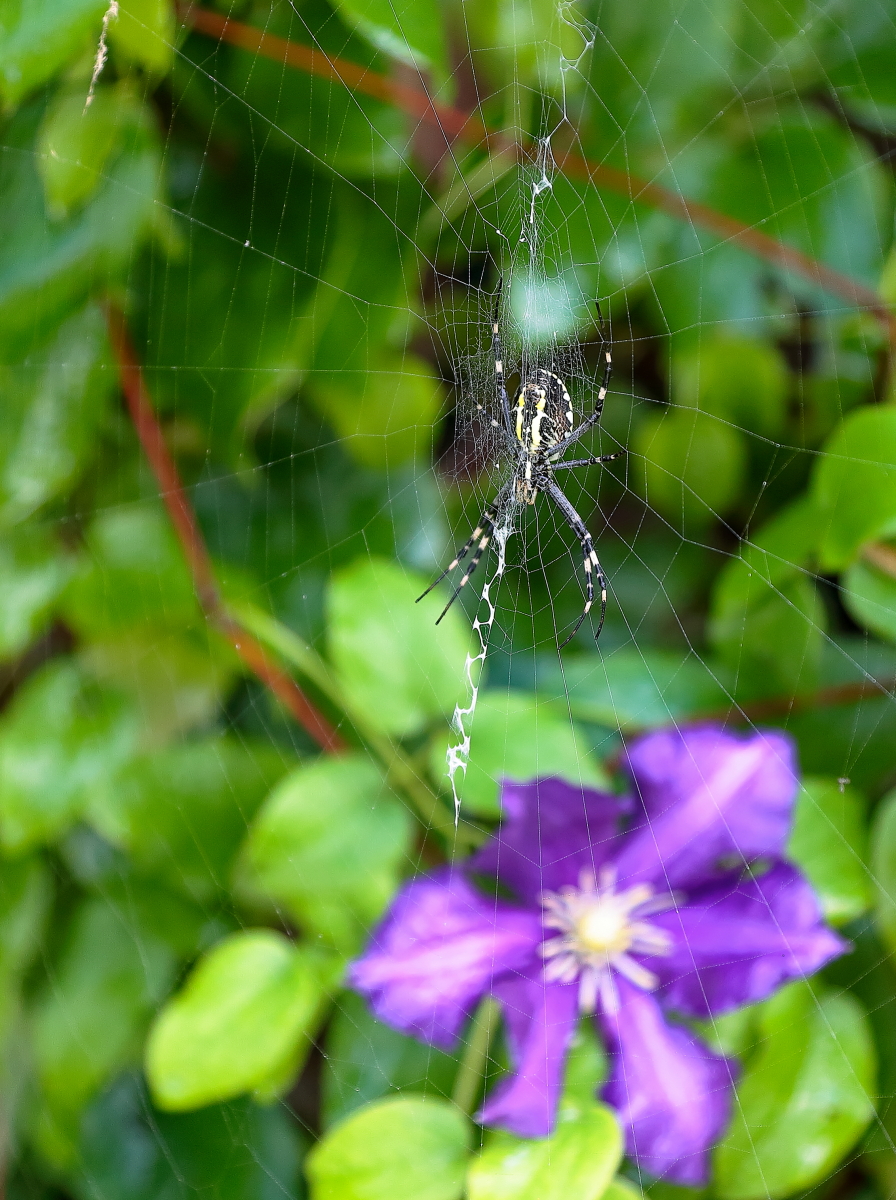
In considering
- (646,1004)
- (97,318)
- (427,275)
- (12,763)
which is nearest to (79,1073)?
(12,763)

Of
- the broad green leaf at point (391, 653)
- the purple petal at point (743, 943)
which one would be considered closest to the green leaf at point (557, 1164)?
the purple petal at point (743, 943)

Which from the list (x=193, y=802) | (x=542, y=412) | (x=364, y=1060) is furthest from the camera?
(x=542, y=412)

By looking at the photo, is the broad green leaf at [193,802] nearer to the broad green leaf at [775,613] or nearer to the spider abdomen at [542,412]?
the broad green leaf at [775,613]

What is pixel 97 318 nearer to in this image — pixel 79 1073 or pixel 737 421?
pixel 737 421

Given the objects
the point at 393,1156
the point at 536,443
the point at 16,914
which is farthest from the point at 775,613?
the point at 16,914

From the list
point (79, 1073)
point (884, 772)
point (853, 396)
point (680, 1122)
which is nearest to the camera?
point (680, 1122)

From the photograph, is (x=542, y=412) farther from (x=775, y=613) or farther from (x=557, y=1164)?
(x=557, y=1164)

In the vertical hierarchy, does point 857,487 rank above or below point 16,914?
above
